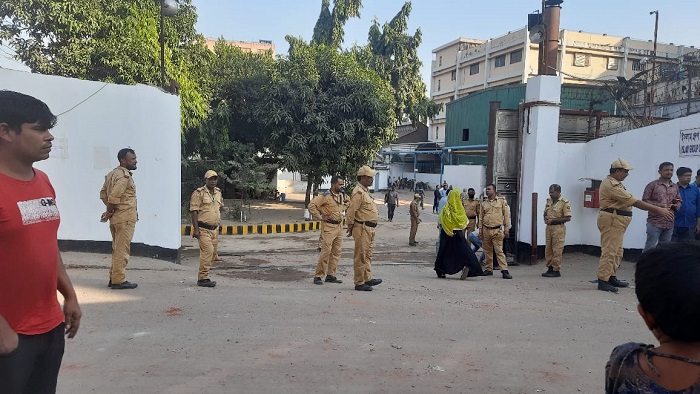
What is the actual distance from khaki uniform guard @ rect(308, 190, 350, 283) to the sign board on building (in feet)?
18.6

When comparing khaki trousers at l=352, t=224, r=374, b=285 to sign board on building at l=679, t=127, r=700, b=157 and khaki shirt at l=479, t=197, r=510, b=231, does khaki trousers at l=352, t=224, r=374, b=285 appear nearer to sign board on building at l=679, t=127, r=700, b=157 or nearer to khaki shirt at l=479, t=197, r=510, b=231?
khaki shirt at l=479, t=197, r=510, b=231

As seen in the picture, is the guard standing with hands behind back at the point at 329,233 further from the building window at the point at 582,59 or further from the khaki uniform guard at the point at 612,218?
the building window at the point at 582,59

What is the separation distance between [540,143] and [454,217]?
288 cm

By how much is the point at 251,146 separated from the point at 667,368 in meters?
17.9

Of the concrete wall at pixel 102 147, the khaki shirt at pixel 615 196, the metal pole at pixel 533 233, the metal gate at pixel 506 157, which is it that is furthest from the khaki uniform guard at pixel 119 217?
the metal pole at pixel 533 233

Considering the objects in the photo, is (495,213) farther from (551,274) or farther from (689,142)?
(689,142)

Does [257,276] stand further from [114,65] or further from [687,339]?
[114,65]

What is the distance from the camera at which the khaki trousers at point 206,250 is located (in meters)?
6.75

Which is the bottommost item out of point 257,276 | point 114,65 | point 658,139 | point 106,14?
point 257,276

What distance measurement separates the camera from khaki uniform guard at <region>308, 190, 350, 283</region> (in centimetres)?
744

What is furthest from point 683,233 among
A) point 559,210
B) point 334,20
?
point 334,20

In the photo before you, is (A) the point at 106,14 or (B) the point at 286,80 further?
(B) the point at 286,80

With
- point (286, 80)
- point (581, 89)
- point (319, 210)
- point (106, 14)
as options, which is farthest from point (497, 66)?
point (319, 210)

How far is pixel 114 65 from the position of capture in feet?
45.7
